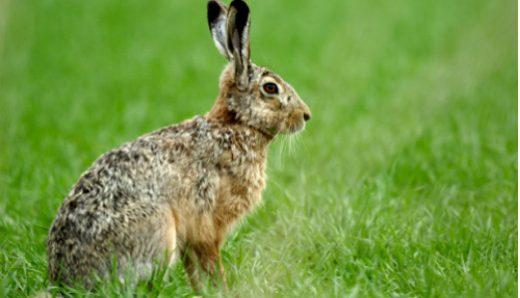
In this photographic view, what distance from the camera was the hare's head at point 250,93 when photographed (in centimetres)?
479

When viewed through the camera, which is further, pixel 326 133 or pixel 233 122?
pixel 326 133

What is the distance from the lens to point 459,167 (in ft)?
24.1

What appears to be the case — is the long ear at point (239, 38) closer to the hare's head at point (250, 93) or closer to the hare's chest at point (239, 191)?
the hare's head at point (250, 93)

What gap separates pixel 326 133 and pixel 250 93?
3592 mm

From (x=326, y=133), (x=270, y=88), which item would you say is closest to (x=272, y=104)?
(x=270, y=88)

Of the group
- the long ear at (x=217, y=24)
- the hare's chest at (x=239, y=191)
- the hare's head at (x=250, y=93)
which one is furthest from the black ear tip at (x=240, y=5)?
the hare's chest at (x=239, y=191)

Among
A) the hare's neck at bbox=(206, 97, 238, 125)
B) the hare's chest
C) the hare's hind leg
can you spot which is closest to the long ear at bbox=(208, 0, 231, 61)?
the hare's neck at bbox=(206, 97, 238, 125)

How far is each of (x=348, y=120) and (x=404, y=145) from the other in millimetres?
1291

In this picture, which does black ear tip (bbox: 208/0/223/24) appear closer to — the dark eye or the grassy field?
the dark eye

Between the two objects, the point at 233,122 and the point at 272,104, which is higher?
the point at 272,104

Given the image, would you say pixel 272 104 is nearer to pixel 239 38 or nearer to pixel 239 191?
pixel 239 38

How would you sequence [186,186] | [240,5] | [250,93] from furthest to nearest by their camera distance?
[250,93] < [240,5] < [186,186]

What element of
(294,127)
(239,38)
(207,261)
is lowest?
(207,261)

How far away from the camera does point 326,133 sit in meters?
8.34
